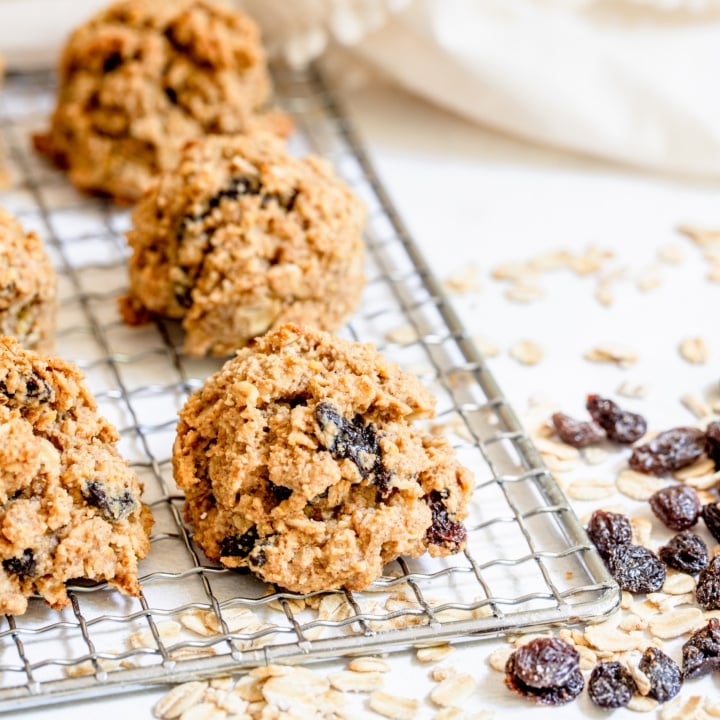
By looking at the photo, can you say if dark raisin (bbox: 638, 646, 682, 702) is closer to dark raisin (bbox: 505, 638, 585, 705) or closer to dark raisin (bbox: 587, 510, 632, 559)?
dark raisin (bbox: 505, 638, 585, 705)

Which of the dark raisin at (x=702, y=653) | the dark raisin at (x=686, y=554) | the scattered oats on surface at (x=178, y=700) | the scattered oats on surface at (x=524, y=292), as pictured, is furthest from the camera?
the scattered oats on surface at (x=524, y=292)

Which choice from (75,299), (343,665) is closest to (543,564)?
(343,665)

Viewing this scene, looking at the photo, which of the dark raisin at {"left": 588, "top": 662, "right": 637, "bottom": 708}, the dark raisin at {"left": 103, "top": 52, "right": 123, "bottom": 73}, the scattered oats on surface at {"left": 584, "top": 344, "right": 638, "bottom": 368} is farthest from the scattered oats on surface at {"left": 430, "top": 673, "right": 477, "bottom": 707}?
the dark raisin at {"left": 103, "top": 52, "right": 123, "bottom": 73}

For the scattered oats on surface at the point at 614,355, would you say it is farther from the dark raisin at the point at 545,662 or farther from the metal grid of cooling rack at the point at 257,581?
the dark raisin at the point at 545,662

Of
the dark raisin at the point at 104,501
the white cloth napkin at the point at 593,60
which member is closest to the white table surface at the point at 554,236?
the white cloth napkin at the point at 593,60

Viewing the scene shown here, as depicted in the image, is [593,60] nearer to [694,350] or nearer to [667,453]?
[694,350]

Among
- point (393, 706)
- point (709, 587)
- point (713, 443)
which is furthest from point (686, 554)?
point (393, 706)
